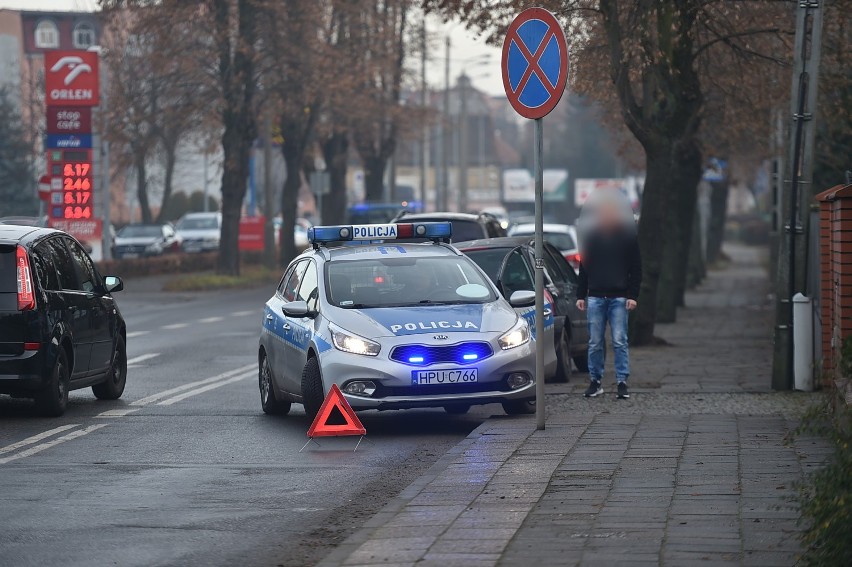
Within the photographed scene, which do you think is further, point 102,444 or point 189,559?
point 102,444

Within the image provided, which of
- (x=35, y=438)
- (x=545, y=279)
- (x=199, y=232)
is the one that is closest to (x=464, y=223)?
(x=545, y=279)

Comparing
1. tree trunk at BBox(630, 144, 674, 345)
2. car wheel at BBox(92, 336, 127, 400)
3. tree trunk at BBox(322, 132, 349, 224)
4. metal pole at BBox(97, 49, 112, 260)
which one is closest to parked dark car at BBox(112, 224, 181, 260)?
tree trunk at BBox(322, 132, 349, 224)

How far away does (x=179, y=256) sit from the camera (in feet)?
155

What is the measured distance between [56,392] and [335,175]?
132 feet

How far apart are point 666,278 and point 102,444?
1650 cm

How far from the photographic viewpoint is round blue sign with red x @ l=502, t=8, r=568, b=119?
36.4 feet

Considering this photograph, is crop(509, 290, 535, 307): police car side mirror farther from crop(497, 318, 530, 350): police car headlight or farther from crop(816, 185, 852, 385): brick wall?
crop(816, 185, 852, 385): brick wall

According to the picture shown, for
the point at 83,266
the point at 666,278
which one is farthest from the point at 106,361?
the point at 666,278

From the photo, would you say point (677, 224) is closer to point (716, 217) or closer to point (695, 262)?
point (695, 262)

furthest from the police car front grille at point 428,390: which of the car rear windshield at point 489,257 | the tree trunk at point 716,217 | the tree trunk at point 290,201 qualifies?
the tree trunk at point 716,217

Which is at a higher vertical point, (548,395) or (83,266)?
(83,266)

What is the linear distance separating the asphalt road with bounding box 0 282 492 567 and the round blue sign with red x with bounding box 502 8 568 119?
8.13 ft

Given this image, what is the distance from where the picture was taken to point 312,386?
1245cm

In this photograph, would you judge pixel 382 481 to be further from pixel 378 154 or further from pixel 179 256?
pixel 378 154
